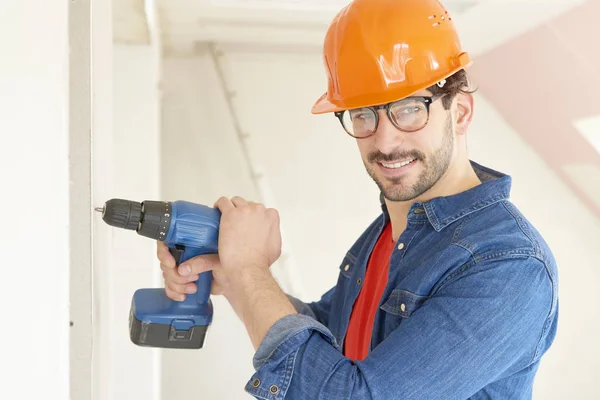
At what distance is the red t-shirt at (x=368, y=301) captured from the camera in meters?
1.39

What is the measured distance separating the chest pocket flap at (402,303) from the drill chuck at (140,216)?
44 cm

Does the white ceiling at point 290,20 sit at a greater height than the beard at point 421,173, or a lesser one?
greater

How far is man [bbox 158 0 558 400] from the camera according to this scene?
3.34ft

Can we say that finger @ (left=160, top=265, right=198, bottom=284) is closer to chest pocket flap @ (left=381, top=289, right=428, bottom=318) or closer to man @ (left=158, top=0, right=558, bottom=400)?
man @ (left=158, top=0, right=558, bottom=400)

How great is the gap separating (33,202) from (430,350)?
626mm

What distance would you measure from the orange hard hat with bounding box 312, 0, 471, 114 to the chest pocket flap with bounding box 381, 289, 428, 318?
38 cm

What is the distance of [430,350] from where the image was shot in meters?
1.01

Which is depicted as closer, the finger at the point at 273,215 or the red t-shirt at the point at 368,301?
the finger at the point at 273,215

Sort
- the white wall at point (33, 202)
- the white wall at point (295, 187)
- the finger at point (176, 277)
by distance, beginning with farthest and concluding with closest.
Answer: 1. the white wall at point (295, 187)
2. the finger at point (176, 277)
3. the white wall at point (33, 202)

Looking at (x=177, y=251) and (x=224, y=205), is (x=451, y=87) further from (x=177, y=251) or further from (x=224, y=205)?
(x=177, y=251)

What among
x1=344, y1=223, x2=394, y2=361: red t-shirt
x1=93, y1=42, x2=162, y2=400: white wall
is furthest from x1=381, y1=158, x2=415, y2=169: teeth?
x1=93, y1=42, x2=162, y2=400: white wall

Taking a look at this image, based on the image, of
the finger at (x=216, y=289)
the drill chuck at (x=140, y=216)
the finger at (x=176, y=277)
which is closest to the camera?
the drill chuck at (x=140, y=216)

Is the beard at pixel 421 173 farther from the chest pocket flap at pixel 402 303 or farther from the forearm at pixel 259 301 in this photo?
the forearm at pixel 259 301

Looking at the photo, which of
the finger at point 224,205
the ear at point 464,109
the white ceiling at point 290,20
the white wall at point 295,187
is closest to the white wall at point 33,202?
the finger at point 224,205
